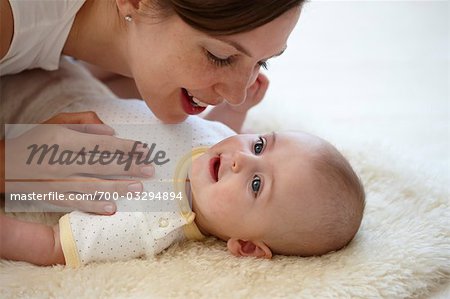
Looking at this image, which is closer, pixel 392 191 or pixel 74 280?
pixel 74 280

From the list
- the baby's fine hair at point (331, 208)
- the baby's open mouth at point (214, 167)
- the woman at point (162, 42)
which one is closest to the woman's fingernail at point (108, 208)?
the woman at point (162, 42)

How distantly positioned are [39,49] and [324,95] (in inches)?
40.8

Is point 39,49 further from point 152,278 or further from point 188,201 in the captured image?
point 152,278

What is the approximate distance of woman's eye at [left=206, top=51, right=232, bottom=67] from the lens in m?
1.24

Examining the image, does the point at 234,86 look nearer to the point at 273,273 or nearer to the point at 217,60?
the point at 217,60

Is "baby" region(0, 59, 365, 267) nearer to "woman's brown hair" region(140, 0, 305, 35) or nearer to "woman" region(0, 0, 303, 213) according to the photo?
"woman" region(0, 0, 303, 213)

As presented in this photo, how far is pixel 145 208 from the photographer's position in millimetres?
1245

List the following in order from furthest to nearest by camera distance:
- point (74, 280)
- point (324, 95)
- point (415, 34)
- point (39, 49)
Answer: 1. point (415, 34)
2. point (324, 95)
3. point (39, 49)
4. point (74, 280)

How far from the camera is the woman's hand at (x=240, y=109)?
64.9 inches

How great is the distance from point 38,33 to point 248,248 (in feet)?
2.15

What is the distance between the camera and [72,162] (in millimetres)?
1328

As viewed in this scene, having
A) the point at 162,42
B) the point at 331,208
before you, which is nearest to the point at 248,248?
the point at 331,208

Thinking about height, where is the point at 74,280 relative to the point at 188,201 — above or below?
below

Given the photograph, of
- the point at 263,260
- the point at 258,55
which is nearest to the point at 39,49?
the point at 258,55
